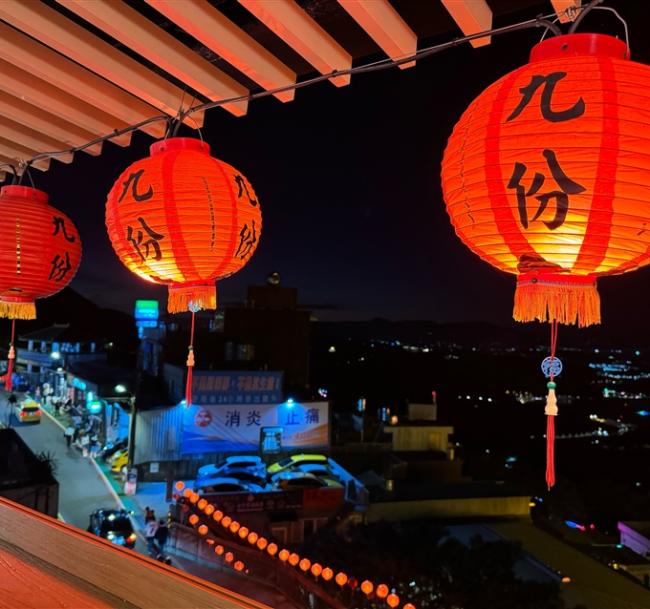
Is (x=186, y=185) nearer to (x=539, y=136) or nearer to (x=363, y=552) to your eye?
(x=539, y=136)

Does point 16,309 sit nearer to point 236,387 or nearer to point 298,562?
point 298,562

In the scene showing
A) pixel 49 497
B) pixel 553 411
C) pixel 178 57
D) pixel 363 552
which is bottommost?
pixel 363 552

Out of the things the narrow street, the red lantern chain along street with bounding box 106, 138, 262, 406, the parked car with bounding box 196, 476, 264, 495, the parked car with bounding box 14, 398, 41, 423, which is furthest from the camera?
the parked car with bounding box 14, 398, 41, 423

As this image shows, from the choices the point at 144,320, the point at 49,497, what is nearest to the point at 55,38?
the point at 49,497

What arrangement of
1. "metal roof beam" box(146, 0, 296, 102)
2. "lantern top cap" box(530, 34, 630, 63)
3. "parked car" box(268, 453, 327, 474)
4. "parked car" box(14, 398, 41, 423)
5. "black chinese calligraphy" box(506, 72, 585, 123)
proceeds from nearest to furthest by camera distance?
"black chinese calligraphy" box(506, 72, 585, 123), "lantern top cap" box(530, 34, 630, 63), "metal roof beam" box(146, 0, 296, 102), "parked car" box(268, 453, 327, 474), "parked car" box(14, 398, 41, 423)

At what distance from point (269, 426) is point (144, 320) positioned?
1018cm

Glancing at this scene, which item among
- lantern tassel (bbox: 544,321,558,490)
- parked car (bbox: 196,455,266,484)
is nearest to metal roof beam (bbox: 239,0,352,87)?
lantern tassel (bbox: 544,321,558,490)

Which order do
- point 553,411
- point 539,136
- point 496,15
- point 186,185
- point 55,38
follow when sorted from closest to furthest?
point 539,136, point 553,411, point 496,15, point 55,38, point 186,185

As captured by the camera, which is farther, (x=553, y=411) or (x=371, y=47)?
(x=371, y=47)

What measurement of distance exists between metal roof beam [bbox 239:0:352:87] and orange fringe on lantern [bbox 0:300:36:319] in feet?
9.17

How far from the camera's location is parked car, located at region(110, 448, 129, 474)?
16875 millimetres

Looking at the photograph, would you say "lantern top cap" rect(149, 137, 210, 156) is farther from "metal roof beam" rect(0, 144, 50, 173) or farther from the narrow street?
the narrow street

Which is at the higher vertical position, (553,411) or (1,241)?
Result: (1,241)

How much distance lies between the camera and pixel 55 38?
2.58 meters
